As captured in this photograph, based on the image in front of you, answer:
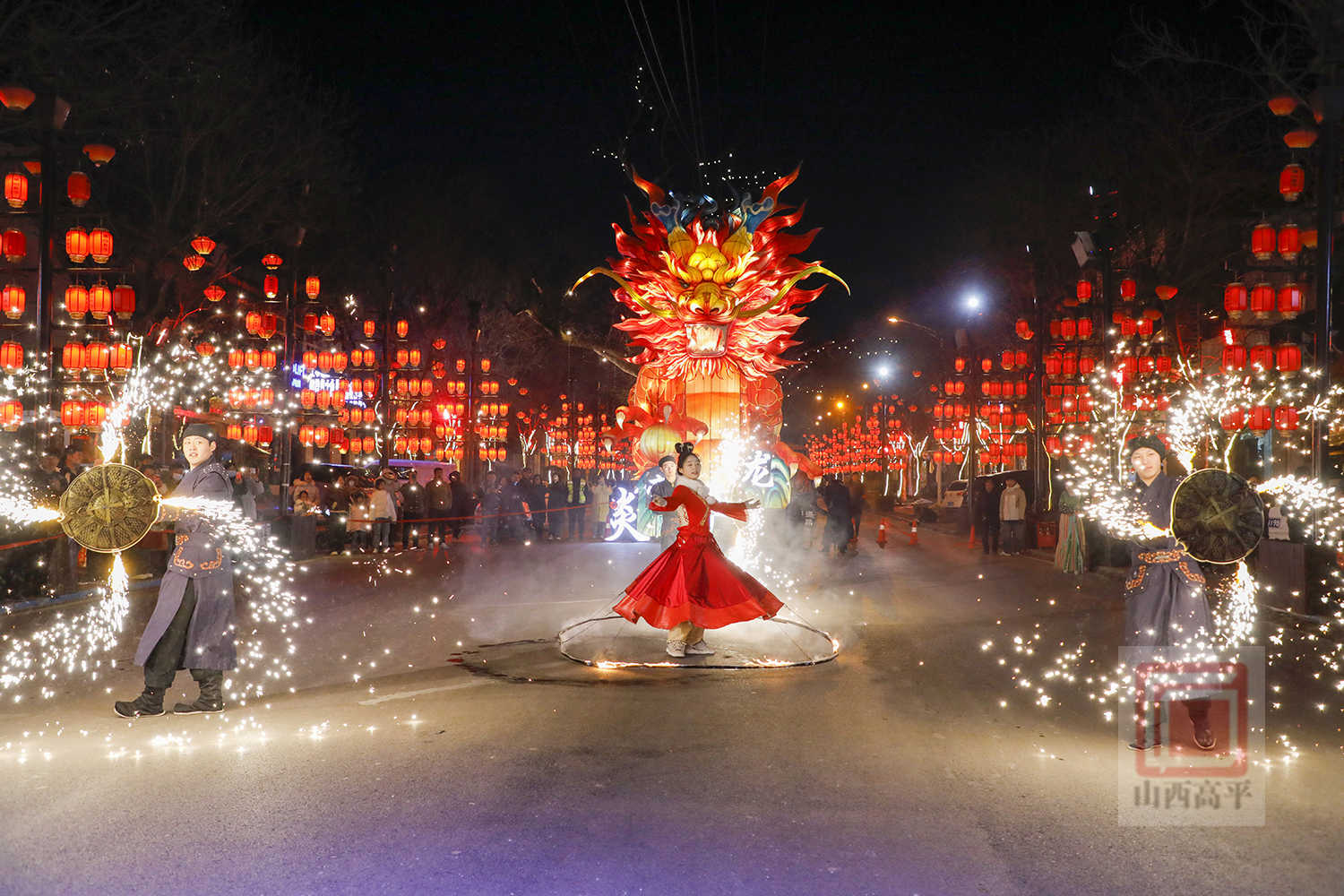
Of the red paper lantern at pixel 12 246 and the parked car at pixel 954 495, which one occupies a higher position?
the red paper lantern at pixel 12 246

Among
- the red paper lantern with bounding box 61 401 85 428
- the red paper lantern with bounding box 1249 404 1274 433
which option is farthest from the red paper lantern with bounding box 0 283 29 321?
the red paper lantern with bounding box 1249 404 1274 433

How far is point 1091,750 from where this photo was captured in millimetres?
5938

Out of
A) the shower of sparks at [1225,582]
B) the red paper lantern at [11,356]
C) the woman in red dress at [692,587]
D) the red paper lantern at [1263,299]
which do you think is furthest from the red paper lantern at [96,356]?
the red paper lantern at [1263,299]

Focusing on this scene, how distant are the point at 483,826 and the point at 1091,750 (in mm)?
3567

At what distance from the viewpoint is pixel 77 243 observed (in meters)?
16.7

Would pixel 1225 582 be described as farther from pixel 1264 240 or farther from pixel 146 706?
pixel 146 706

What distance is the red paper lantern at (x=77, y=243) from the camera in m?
16.7

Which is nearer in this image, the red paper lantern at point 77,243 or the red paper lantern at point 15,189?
the red paper lantern at point 15,189

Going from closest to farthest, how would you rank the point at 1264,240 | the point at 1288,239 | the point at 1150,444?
the point at 1150,444, the point at 1288,239, the point at 1264,240

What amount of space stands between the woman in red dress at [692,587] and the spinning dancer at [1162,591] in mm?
3007

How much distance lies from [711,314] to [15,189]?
1214 centimetres

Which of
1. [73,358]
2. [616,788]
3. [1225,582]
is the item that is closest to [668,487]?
[616,788]

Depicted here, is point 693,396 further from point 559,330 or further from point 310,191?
point 310,191
